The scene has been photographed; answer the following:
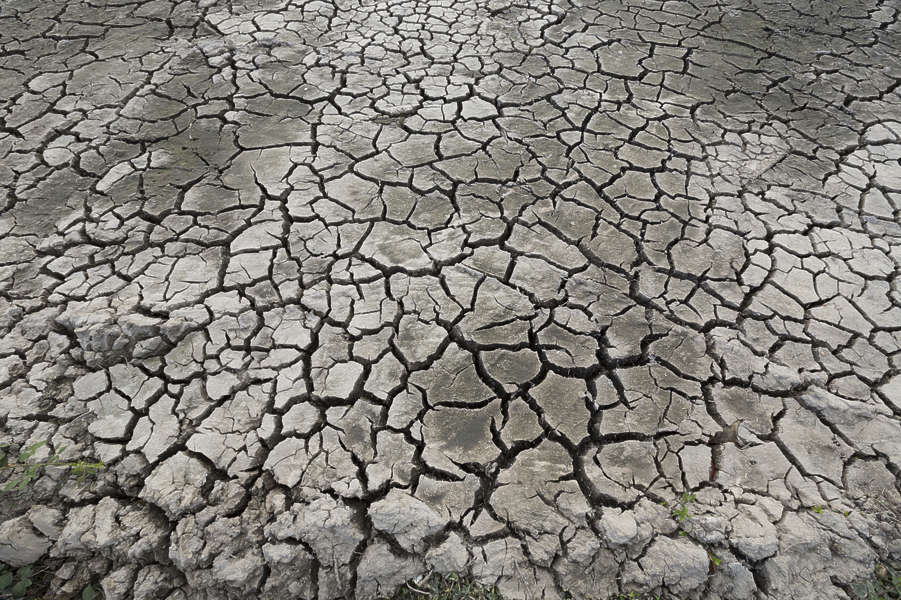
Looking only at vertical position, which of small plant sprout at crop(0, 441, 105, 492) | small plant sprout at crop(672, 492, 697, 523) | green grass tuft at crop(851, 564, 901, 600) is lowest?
green grass tuft at crop(851, 564, 901, 600)

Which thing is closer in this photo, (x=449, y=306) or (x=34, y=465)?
(x=34, y=465)

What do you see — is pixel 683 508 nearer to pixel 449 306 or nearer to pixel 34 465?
pixel 449 306

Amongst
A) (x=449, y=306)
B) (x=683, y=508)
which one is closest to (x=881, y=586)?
(x=683, y=508)

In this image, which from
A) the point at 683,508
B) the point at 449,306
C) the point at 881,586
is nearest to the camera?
the point at 881,586

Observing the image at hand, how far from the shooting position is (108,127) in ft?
11.3

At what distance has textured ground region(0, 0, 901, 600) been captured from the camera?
192cm

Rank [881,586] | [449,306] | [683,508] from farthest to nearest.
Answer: [449,306]
[683,508]
[881,586]

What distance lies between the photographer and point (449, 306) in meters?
2.59

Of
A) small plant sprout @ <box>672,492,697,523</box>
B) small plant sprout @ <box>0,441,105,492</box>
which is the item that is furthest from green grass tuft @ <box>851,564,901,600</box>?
small plant sprout @ <box>0,441,105,492</box>

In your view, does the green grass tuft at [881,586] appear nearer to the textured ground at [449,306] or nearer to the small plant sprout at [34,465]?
the textured ground at [449,306]

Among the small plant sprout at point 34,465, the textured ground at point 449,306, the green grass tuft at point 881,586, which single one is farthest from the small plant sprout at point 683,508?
the small plant sprout at point 34,465

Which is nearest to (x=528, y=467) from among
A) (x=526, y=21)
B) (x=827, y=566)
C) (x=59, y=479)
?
(x=827, y=566)

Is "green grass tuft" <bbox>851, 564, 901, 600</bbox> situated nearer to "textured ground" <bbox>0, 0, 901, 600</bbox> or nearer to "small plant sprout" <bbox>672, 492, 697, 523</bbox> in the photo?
"textured ground" <bbox>0, 0, 901, 600</bbox>

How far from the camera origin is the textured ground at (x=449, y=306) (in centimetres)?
192
